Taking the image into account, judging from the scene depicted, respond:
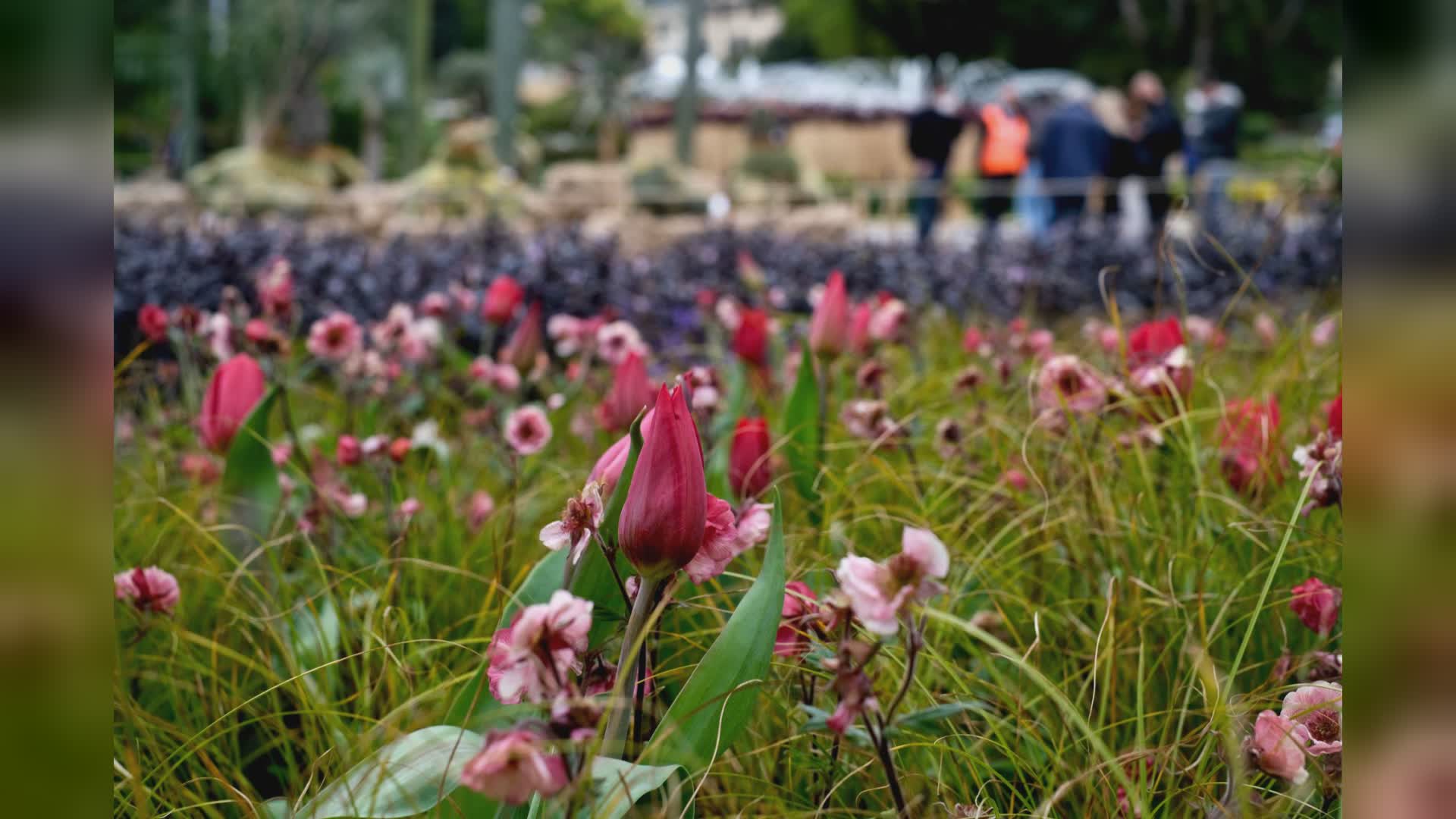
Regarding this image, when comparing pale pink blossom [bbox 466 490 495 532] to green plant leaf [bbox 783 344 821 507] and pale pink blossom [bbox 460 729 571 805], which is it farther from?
pale pink blossom [bbox 460 729 571 805]

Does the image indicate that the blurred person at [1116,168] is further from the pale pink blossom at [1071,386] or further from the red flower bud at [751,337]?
the pale pink blossom at [1071,386]

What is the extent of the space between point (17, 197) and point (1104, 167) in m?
10.2

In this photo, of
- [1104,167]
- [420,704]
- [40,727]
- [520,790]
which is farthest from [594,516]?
[1104,167]

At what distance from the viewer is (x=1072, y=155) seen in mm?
9766

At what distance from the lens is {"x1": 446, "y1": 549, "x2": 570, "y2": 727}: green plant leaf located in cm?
90

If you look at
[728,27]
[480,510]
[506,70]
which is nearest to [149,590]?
[480,510]

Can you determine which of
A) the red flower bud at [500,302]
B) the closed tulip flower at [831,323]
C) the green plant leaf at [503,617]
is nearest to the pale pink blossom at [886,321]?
the closed tulip flower at [831,323]

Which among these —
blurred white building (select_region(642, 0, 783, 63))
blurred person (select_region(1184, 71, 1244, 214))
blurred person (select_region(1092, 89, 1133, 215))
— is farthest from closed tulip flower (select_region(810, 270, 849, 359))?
blurred white building (select_region(642, 0, 783, 63))

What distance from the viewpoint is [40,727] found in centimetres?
49

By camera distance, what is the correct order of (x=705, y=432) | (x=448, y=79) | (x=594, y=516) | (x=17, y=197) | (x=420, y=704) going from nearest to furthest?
1. (x=17, y=197)
2. (x=594, y=516)
3. (x=420, y=704)
4. (x=705, y=432)
5. (x=448, y=79)

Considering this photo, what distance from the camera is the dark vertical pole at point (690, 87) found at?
13844mm

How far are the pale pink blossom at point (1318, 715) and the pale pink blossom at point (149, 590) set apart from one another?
100cm

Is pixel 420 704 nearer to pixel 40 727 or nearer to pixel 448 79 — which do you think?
pixel 40 727

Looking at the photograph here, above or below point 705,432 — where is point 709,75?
above
